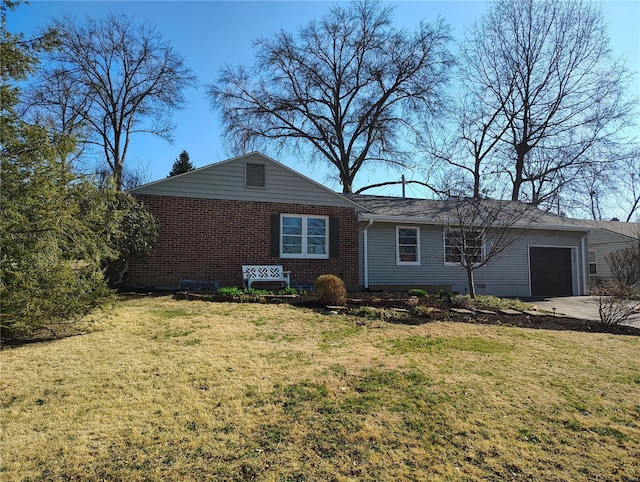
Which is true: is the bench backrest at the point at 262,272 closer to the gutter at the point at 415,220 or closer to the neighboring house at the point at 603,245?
the gutter at the point at 415,220

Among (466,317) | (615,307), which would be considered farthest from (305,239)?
(615,307)

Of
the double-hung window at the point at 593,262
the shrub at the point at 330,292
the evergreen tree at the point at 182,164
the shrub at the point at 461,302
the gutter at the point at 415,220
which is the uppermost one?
the evergreen tree at the point at 182,164

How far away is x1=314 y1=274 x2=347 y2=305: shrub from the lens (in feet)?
30.0

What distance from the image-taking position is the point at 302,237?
511 inches

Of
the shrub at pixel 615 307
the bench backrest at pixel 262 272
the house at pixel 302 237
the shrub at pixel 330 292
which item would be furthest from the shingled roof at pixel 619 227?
the shrub at pixel 330 292

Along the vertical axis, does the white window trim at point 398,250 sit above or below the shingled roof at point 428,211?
below

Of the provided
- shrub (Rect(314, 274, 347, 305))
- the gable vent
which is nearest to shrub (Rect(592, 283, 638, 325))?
shrub (Rect(314, 274, 347, 305))

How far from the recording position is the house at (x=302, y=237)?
11648mm

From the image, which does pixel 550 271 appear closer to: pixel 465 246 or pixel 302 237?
pixel 465 246

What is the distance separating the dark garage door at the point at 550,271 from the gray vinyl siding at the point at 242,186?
8215 mm

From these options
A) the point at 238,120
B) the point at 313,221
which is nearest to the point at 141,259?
the point at 313,221

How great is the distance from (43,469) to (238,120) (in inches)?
1059

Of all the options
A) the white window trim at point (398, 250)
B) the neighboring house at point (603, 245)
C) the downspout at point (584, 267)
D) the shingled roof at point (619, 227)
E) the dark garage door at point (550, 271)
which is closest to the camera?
the white window trim at point (398, 250)

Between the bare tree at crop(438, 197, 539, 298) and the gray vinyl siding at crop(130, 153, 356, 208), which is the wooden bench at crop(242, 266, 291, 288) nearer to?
the gray vinyl siding at crop(130, 153, 356, 208)
